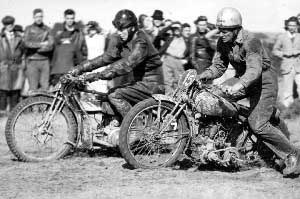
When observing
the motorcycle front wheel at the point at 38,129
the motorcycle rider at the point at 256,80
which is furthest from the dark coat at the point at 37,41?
the motorcycle rider at the point at 256,80

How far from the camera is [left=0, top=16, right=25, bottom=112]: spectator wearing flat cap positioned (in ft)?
47.8

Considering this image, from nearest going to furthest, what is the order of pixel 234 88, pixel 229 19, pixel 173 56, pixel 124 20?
pixel 234 88, pixel 229 19, pixel 124 20, pixel 173 56

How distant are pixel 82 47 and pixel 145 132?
626 cm

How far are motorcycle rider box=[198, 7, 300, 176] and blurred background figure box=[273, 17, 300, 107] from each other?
653cm

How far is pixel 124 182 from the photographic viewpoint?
7.60m

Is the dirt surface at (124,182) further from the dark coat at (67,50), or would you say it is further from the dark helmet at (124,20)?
the dark coat at (67,50)

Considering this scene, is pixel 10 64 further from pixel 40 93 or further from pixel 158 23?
pixel 40 93

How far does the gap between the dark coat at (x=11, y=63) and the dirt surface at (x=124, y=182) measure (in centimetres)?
592

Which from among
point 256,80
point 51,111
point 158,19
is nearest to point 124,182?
point 51,111

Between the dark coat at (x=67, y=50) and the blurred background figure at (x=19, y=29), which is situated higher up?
the blurred background figure at (x=19, y=29)

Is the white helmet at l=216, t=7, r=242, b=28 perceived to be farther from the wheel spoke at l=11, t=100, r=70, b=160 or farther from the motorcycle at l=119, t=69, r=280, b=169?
the wheel spoke at l=11, t=100, r=70, b=160

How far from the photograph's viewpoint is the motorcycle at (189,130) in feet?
26.7

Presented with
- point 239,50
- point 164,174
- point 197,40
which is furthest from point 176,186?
point 197,40

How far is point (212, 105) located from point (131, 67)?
59.2 inches
